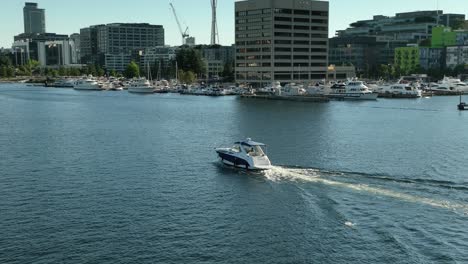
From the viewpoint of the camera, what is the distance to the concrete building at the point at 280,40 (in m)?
182

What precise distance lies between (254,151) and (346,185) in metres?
10.2

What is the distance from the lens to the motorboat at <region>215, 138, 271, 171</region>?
44.3 metres

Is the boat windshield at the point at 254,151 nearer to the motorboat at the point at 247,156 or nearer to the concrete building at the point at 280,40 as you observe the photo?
the motorboat at the point at 247,156

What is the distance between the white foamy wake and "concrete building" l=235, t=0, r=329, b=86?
139997 millimetres

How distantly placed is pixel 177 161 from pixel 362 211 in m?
22.0

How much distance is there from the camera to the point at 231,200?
36688mm

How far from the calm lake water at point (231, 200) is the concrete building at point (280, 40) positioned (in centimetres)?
11692

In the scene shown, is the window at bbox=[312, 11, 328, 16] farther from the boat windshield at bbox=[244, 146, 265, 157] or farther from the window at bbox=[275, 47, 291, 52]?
the boat windshield at bbox=[244, 146, 265, 157]

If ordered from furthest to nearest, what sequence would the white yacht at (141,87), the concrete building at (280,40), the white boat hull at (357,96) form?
the white yacht at (141,87) → the concrete building at (280,40) → the white boat hull at (357,96)

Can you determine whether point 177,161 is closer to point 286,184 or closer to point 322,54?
point 286,184

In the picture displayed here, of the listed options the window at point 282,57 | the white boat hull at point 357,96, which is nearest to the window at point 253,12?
the window at point 282,57

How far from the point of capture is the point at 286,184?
39.6 meters

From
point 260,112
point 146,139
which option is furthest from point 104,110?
point 146,139

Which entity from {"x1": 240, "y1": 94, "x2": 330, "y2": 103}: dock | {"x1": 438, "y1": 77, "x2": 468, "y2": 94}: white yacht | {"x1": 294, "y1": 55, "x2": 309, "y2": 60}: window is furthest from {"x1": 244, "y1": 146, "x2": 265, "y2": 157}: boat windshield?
{"x1": 294, "y1": 55, "x2": 309, "y2": 60}: window
